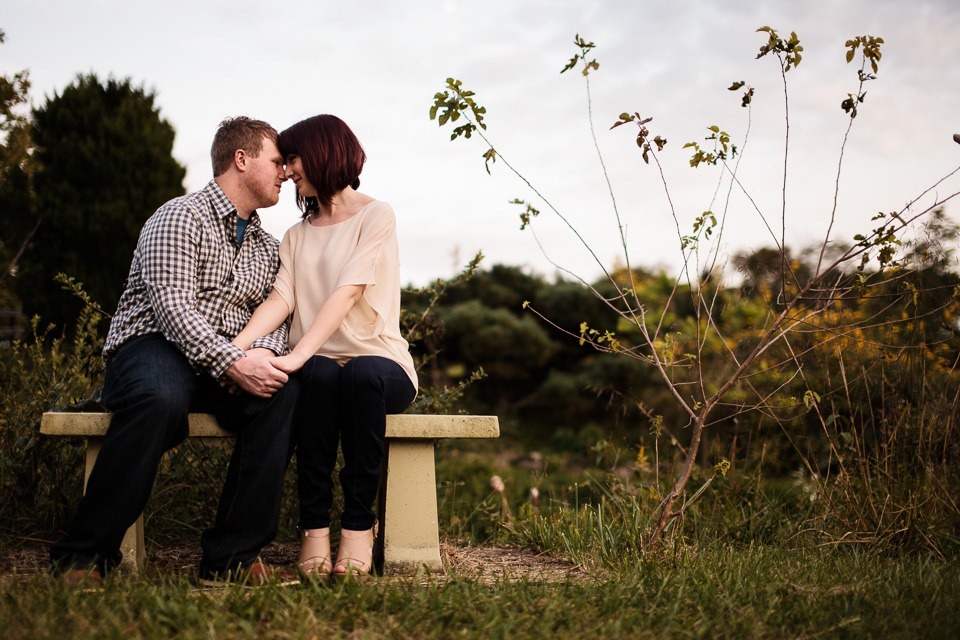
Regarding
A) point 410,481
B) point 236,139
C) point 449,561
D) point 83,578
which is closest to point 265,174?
point 236,139

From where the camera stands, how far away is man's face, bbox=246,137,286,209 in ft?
9.88

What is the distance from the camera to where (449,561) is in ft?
10.1

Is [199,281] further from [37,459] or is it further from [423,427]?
[37,459]

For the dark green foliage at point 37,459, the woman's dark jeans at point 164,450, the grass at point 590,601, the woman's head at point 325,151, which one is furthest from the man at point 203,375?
the dark green foliage at point 37,459

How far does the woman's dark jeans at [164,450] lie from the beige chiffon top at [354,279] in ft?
1.06

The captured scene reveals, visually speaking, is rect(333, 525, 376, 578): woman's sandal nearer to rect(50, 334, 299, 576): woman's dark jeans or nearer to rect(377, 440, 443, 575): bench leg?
rect(377, 440, 443, 575): bench leg

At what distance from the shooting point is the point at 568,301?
10883mm

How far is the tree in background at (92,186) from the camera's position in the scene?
654 cm

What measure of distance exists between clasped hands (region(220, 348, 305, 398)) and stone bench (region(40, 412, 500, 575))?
20 cm

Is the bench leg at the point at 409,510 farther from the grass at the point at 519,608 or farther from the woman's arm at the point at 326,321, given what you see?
the woman's arm at the point at 326,321

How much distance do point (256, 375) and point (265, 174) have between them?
86 cm

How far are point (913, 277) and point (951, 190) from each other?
2.27ft

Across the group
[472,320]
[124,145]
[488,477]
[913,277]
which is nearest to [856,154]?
[913,277]

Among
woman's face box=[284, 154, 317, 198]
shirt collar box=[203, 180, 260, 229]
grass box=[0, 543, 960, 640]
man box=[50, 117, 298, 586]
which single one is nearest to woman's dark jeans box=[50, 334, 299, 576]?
man box=[50, 117, 298, 586]
